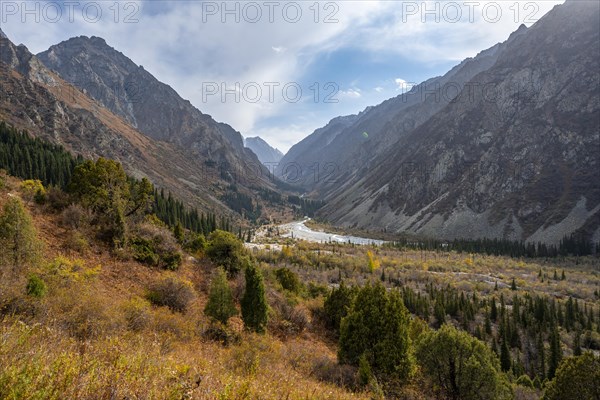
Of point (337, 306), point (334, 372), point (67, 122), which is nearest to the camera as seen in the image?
point (334, 372)

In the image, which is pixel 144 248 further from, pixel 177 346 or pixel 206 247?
pixel 177 346

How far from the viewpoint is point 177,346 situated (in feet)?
39.1

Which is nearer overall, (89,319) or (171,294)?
(89,319)

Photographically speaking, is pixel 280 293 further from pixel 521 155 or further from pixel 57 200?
pixel 521 155

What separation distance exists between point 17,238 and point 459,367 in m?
21.0

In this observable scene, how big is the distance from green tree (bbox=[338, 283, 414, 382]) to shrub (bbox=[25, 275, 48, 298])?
1372cm

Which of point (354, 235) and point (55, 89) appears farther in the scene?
point (55, 89)

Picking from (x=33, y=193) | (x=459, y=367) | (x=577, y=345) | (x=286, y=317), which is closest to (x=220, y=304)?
(x=286, y=317)

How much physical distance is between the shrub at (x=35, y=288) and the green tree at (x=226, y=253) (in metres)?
14.4

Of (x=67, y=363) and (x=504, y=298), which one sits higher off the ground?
(x=67, y=363)

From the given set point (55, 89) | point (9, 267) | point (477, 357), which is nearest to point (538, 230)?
point (477, 357)

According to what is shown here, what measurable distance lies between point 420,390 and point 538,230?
125 m

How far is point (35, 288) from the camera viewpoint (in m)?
11.0

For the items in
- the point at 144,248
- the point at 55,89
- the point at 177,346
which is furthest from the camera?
the point at 55,89
